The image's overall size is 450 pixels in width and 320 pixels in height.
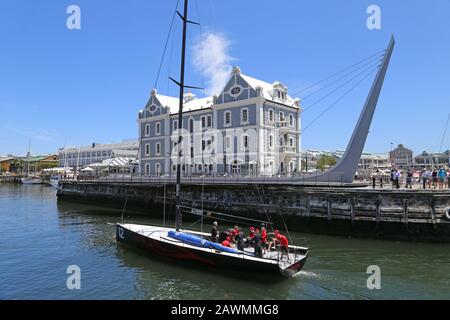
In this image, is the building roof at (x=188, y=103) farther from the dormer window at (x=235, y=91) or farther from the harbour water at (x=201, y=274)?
the harbour water at (x=201, y=274)

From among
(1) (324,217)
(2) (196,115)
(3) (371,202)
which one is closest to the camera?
(3) (371,202)

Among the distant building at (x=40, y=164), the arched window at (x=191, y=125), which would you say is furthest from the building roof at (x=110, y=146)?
the arched window at (x=191, y=125)

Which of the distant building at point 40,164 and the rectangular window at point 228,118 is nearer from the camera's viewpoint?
the rectangular window at point 228,118

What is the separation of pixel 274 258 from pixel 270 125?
3303 cm

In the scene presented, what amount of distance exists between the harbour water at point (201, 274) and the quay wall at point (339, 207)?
4.41 feet

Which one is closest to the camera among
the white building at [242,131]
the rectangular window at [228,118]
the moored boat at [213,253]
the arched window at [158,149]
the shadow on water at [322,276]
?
the shadow on water at [322,276]

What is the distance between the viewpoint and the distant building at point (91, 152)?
377 feet

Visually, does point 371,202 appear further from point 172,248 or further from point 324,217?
point 172,248

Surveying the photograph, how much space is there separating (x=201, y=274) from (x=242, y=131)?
32.2 metres

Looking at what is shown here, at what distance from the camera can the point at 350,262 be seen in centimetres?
1786

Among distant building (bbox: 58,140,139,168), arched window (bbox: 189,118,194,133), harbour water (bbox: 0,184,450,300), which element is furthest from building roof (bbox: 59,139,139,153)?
harbour water (bbox: 0,184,450,300)

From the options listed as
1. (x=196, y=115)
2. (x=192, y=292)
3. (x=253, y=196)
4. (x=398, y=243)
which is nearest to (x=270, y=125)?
(x=196, y=115)

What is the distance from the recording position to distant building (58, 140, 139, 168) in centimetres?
11480

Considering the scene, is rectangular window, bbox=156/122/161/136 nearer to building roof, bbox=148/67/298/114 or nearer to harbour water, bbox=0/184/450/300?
building roof, bbox=148/67/298/114
